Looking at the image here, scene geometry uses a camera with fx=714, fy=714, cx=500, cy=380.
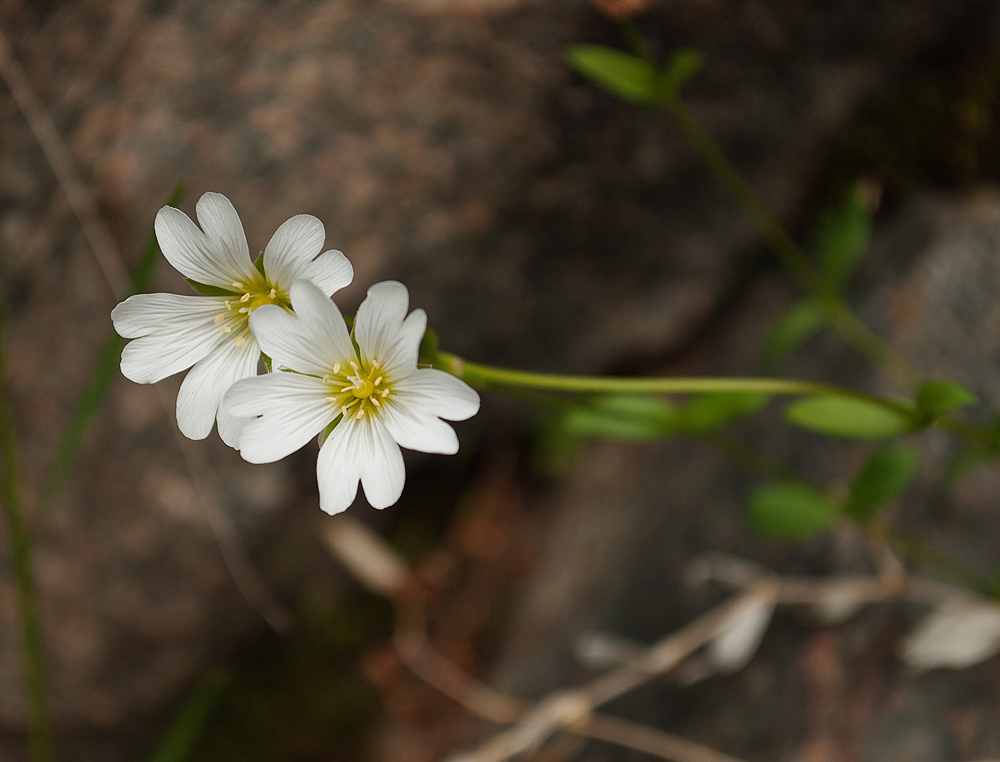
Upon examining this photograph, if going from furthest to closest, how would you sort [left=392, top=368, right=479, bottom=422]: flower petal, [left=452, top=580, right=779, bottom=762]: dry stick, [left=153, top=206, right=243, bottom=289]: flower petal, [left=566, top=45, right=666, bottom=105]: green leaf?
[left=452, top=580, right=779, bottom=762]: dry stick
[left=566, top=45, right=666, bottom=105]: green leaf
[left=153, top=206, right=243, bottom=289]: flower petal
[left=392, top=368, right=479, bottom=422]: flower petal

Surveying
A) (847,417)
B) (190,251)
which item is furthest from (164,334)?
(847,417)

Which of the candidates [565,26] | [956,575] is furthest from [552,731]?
[565,26]

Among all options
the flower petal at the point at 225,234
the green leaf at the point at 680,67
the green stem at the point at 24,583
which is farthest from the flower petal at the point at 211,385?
the green leaf at the point at 680,67

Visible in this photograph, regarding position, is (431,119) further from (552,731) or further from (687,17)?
(552,731)

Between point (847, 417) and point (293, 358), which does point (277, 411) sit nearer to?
point (293, 358)

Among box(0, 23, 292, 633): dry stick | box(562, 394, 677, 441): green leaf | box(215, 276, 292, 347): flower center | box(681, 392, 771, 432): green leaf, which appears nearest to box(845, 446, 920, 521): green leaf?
box(681, 392, 771, 432): green leaf

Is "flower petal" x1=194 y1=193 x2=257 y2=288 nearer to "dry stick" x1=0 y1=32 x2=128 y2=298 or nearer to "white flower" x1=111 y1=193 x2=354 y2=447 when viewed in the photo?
"white flower" x1=111 y1=193 x2=354 y2=447

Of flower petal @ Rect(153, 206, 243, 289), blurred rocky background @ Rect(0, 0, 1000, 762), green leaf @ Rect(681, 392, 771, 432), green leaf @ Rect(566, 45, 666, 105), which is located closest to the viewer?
flower petal @ Rect(153, 206, 243, 289)
